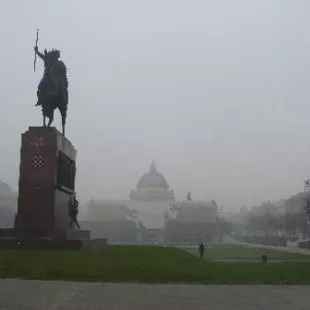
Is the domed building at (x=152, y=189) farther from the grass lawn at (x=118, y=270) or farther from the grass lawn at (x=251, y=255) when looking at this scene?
the grass lawn at (x=118, y=270)

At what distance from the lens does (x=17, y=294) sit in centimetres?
1203

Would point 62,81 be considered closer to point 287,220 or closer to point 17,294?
point 17,294

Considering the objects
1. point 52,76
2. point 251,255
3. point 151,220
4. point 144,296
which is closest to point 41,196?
point 52,76

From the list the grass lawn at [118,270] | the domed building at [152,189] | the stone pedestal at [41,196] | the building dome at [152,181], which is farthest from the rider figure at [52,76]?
the building dome at [152,181]

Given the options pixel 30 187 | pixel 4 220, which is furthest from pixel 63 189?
pixel 4 220

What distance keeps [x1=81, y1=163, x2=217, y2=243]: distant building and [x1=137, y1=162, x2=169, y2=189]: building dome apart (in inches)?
306

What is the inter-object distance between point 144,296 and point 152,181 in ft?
499

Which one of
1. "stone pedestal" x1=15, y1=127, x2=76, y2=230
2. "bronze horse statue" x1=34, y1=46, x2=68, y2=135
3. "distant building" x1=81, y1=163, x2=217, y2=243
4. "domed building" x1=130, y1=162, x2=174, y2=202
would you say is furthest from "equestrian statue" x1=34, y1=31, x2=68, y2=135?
"domed building" x1=130, y1=162, x2=174, y2=202

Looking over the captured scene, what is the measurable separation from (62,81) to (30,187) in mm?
5456

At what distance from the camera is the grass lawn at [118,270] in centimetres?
1549

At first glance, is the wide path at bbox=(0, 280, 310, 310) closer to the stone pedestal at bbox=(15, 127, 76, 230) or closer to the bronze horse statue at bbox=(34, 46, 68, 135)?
the stone pedestal at bbox=(15, 127, 76, 230)

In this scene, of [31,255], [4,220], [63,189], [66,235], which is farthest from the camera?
[4,220]

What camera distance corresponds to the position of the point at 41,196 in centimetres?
2070

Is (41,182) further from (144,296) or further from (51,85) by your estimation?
(144,296)
